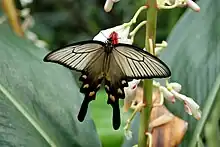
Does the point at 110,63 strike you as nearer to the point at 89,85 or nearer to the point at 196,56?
the point at 89,85

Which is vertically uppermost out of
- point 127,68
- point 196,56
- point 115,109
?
point 127,68

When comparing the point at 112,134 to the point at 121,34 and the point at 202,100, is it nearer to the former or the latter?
the point at 202,100

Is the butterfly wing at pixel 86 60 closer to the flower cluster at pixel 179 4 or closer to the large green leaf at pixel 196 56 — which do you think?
the flower cluster at pixel 179 4

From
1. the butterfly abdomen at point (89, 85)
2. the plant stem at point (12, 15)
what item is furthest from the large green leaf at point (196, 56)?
the plant stem at point (12, 15)

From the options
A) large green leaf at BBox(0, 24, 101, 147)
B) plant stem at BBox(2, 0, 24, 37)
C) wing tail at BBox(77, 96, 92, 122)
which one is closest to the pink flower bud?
wing tail at BBox(77, 96, 92, 122)

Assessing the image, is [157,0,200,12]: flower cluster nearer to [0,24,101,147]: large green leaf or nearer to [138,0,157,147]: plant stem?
[138,0,157,147]: plant stem

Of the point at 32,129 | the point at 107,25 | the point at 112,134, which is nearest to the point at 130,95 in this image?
the point at 32,129

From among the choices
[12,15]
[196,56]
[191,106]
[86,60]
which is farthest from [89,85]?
[12,15]
